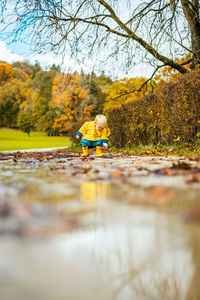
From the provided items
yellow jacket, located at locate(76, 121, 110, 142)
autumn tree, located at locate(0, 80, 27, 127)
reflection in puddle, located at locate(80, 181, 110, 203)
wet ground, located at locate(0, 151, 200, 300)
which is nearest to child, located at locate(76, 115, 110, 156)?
yellow jacket, located at locate(76, 121, 110, 142)

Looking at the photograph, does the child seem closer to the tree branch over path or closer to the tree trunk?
the tree branch over path

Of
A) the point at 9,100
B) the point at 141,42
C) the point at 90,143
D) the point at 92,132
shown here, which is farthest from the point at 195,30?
the point at 9,100

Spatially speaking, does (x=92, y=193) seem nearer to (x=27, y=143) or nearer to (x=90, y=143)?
(x=90, y=143)

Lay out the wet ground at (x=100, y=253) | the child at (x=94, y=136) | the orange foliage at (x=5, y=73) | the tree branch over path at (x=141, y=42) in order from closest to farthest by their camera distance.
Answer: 1. the wet ground at (x=100, y=253)
2. the child at (x=94, y=136)
3. the tree branch over path at (x=141, y=42)
4. the orange foliage at (x=5, y=73)

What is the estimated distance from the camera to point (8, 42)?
32.1 ft

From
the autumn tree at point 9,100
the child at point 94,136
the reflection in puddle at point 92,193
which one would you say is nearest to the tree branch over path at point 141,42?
the child at point 94,136

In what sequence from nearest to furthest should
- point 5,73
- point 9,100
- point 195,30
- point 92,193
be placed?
point 92,193 < point 195,30 < point 9,100 < point 5,73

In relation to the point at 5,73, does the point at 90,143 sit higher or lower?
lower

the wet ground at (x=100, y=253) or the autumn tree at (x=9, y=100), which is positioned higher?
the autumn tree at (x=9, y=100)

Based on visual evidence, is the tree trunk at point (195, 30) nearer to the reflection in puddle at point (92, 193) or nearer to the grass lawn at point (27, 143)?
the reflection in puddle at point (92, 193)

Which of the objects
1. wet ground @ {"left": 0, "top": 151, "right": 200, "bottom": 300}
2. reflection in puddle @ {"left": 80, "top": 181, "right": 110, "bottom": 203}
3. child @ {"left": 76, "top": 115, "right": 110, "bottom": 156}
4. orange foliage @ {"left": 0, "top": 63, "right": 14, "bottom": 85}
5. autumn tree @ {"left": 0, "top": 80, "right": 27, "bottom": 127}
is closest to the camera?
wet ground @ {"left": 0, "top": 151, "right": 200, "bottom": 300}

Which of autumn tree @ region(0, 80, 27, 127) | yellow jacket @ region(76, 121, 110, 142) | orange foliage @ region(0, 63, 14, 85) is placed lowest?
yellow jacket @ region(76, 121, 110, 142)

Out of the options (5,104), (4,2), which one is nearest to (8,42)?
(4,2)

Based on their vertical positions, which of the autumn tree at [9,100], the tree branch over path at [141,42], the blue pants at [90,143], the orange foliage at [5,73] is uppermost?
the orange foliage at [5,73]
